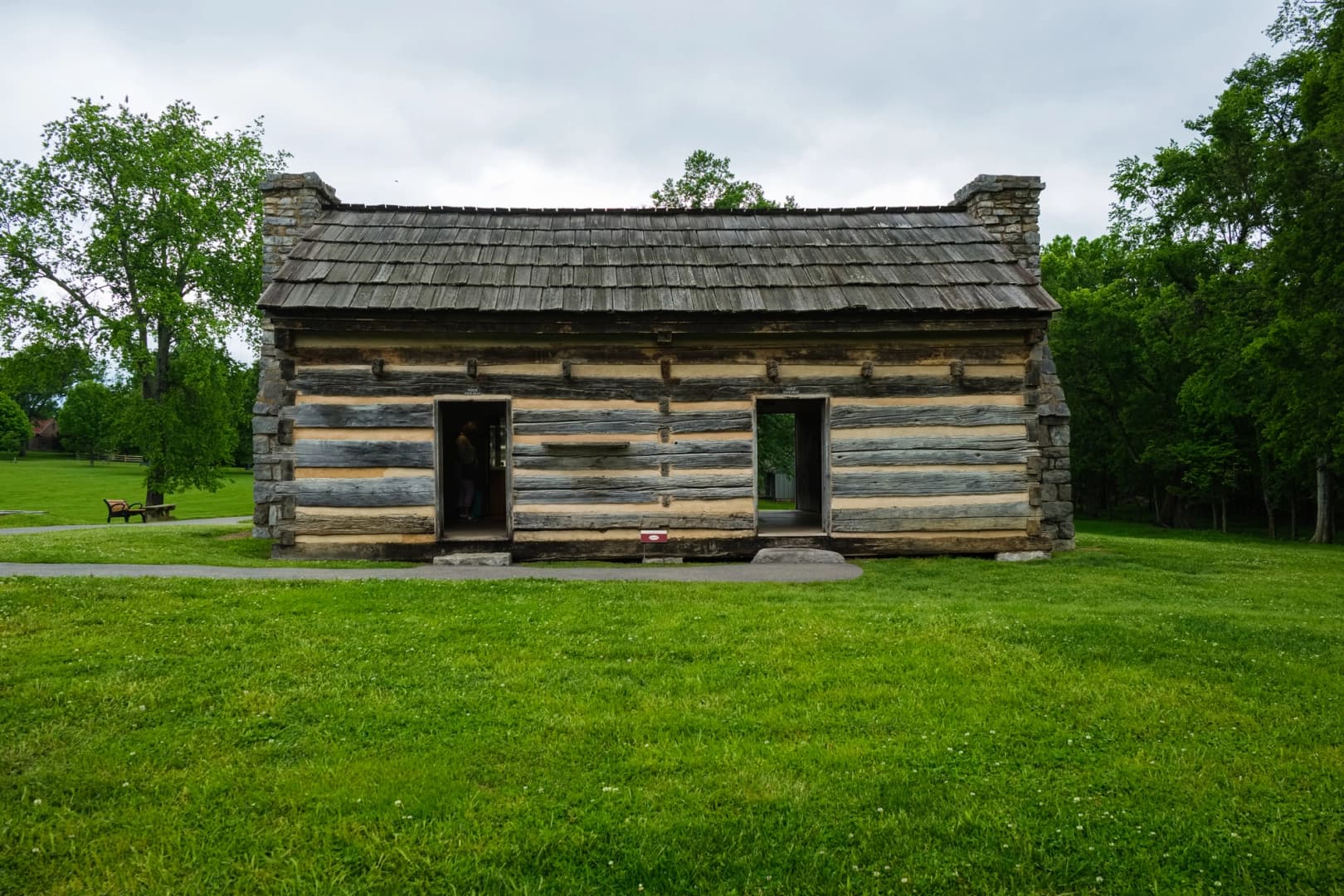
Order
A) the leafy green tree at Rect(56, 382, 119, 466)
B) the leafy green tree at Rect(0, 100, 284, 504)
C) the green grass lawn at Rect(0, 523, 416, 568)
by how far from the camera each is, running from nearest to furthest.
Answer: the green grass lawn at Rect(0, 523, 416, 568), the leafy green tree at Rect(0, 100, 284, 504), the leafy green tree at Rect(56, 382, 119, 466)

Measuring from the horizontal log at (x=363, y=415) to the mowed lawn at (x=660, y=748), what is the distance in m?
3.88

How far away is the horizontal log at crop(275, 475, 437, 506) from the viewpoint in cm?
1104

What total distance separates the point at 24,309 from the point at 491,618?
82.3ft

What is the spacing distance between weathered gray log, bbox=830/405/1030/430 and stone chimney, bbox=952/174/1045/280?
129 inches

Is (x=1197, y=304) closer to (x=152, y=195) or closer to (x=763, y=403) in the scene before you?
(x=763, y=403)

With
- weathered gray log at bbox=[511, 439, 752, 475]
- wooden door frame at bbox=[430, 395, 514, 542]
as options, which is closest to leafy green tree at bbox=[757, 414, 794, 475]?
weathered gray log at bbox=[511, 439, 752, 475]

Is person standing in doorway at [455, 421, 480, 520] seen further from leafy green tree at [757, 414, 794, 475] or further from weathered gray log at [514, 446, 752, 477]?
leafy green tree at [757, 414, 794, 475]

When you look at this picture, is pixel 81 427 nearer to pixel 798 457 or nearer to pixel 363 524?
pixel 363 524

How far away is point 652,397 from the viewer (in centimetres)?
1141

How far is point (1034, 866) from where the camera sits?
328 centimetres

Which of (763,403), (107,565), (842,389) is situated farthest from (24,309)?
(842,389)

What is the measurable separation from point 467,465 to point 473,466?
0.14 m

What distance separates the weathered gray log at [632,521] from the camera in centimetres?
1130

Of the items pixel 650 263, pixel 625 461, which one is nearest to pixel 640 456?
pixel 625 461
